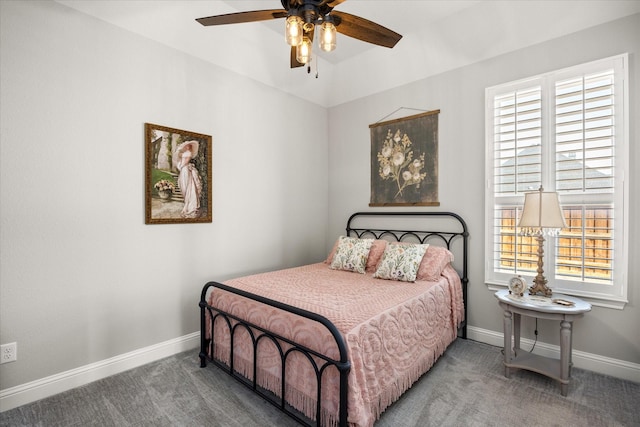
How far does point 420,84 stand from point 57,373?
4040mm

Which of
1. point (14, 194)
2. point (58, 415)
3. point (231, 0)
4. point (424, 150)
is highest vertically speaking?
point (231, 0)

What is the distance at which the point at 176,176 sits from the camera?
2.76m

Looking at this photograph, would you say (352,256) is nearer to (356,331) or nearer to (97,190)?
(356,331)

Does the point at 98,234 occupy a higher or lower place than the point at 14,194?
lower

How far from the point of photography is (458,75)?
311cm

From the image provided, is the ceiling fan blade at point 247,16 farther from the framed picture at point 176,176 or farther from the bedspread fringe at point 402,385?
the bedspread fringe at point 402,385

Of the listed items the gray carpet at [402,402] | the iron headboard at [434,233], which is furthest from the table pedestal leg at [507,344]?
the iron headboard at [434,233]

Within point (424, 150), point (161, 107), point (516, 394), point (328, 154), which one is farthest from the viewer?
point (328, 154)

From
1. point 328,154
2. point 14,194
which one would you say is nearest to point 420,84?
point 328,154

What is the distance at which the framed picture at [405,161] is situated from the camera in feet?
10.8

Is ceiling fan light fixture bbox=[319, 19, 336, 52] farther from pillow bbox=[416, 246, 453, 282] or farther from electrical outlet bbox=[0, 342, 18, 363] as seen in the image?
electrical outlet bbox=[0, 342, 18, 363]

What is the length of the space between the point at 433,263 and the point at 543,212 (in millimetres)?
926

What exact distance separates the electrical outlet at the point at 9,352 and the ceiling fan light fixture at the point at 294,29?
2569mm

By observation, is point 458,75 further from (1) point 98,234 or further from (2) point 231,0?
(1) point 98,234
